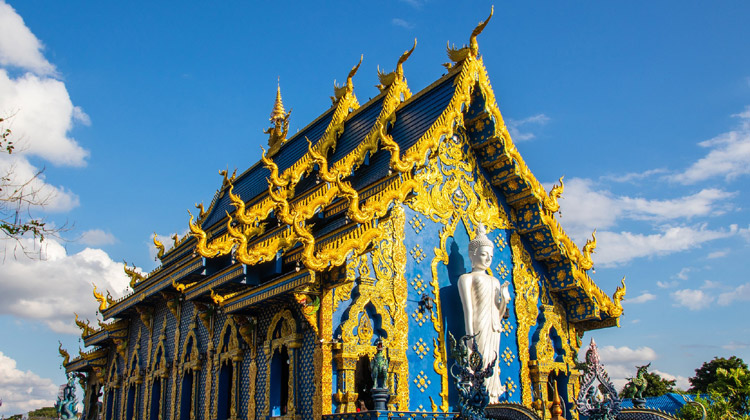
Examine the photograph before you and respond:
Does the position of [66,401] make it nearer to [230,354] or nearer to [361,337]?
[230,354]

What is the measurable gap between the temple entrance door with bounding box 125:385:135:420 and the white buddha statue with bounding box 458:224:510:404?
10.3 metres

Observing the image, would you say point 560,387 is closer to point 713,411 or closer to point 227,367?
point 713,411

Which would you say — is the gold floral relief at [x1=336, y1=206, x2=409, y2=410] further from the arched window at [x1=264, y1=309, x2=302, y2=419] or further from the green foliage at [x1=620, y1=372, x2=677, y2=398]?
the green foliage at [x1=620, y1=372, x2=677, y2=398]

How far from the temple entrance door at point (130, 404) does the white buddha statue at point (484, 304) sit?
10.3 m

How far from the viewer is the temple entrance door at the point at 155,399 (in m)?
16.3

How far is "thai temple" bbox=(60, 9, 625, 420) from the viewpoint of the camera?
10.1 meters

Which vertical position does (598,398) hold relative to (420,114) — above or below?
below

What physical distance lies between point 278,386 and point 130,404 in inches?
330

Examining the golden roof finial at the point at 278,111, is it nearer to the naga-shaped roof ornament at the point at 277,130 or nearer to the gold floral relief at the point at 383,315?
the naga-shaped roof ornament at the point at 277,130

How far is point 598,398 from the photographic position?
9727 mm

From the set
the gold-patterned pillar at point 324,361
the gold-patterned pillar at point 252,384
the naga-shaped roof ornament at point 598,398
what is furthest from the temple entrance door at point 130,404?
the naga-shaped roof ornament at point 598,398

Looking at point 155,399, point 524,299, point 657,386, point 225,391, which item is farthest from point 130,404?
point 657,386

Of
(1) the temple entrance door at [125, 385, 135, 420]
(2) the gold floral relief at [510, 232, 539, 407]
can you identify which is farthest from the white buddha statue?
(1) the temple entrance door at [125, 385, 135, 420]

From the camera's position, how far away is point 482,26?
40.3ft
